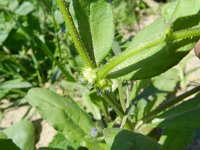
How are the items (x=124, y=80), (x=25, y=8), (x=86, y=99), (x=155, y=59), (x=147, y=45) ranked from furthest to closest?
(x=25, y=8), (x=86, y=99), (x=124, y=80), (x=155, y=59), (x=147, y=45)

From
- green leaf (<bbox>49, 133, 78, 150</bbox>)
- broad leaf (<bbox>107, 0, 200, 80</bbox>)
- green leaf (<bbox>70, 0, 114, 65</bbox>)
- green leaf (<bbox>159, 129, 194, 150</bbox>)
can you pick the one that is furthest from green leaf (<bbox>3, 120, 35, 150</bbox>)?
broad leaf (<bbox>107, 0, 200, 80</bbox>)

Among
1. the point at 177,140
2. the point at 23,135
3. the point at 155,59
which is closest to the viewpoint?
the point at 155,59

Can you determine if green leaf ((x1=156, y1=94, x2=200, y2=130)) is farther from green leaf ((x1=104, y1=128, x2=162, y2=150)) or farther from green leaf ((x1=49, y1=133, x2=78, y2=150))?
green leaf ((x1=49, y1=133, x2=78, y2=150))

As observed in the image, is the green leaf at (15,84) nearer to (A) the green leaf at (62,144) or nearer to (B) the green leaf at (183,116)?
(A) the green leaf at (62,144)

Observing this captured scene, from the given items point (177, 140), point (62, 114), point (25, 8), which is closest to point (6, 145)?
point (62, 114)

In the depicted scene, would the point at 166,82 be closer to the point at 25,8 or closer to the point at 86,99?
the point at 86,99

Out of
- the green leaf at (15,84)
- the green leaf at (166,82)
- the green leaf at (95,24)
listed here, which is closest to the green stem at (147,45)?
the green leaf at (95,24)

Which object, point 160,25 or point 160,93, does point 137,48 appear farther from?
point 160,93
